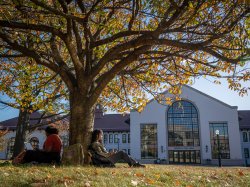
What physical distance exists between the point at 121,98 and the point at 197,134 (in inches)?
1455

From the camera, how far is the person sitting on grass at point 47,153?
7.69 meters

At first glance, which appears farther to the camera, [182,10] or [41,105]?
[41,105]

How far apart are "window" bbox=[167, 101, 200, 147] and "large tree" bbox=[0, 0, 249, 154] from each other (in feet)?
119

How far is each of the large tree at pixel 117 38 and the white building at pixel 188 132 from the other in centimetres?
3567

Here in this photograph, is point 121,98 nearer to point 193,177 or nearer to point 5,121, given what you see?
point 193,177

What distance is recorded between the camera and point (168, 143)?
4672 centimetres

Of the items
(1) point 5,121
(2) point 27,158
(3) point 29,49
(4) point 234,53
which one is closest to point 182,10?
(4) point 234,53

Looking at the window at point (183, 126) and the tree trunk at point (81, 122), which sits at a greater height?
the window at point (183, 126)

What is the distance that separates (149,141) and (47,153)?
40.2 meters

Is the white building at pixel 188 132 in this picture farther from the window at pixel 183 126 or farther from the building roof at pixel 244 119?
the building roof at pixel 244 119

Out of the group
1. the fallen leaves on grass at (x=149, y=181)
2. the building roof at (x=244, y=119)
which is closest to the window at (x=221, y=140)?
the building roof at (x=244, y=119)

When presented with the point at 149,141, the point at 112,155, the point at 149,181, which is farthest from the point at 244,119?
the point at 149,181

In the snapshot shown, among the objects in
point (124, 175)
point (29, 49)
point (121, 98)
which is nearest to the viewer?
point (124, 175)

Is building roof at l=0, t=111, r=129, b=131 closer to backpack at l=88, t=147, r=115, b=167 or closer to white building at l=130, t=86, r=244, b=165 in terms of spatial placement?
white building at l=130, t=86, r=244, b=165
